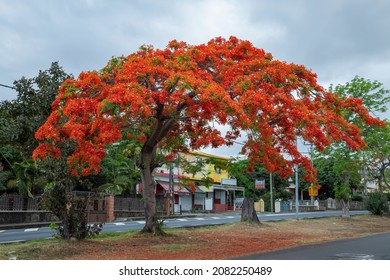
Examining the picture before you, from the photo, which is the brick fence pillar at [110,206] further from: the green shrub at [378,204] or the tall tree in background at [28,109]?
the green shrub at [378,204]

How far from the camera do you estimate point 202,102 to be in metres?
11.8

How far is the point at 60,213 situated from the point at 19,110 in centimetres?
335

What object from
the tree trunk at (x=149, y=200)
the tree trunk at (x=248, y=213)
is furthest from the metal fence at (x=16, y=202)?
the tree trunk at (x=149, y=200)

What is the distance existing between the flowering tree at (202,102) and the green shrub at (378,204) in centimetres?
2317

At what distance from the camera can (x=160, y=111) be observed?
1386cm

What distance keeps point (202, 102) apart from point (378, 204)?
28555mm

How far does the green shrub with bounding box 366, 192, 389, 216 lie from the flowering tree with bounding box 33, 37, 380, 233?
A: 23172 millimetres

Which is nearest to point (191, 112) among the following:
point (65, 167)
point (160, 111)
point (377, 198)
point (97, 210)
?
point (160, 111)

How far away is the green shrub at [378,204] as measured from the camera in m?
35.8

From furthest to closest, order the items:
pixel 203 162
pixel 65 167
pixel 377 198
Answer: pixel 377 198, pixel 203 162, pixel 65 167

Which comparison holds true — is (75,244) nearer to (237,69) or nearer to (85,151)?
(85,151)

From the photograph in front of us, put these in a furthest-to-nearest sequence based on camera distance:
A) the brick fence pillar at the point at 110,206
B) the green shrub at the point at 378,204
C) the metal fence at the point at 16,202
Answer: the green shrub at the point at 378,204, the brick fence pillar at the point at 110,206, the metal fence at the point at 16,202

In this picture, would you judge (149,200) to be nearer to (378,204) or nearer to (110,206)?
(110,206)

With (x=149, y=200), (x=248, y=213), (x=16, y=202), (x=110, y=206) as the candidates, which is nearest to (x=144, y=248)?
(x=149, y=200)
